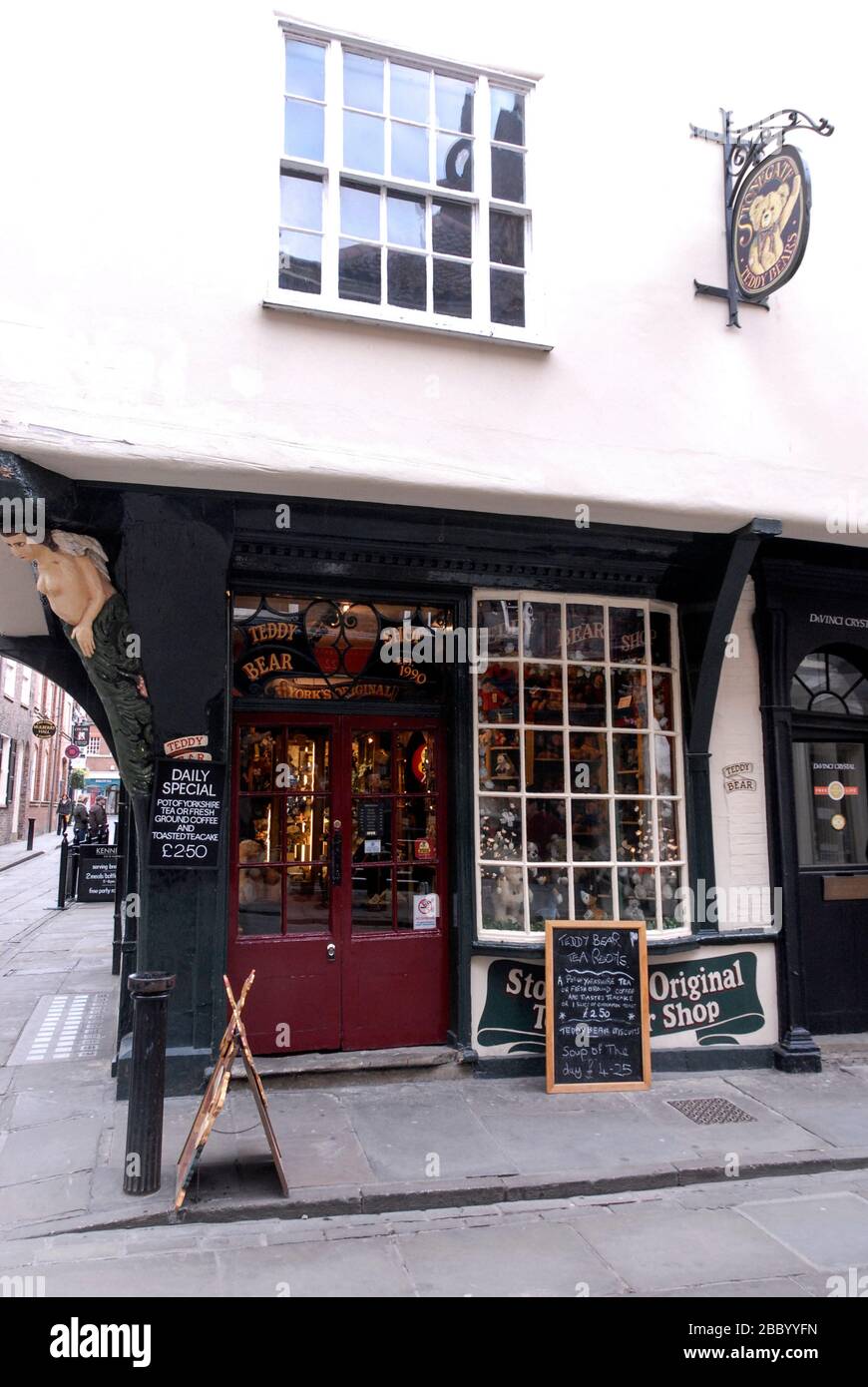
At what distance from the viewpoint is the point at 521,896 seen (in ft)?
22.1

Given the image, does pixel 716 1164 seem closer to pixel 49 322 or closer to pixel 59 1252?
pixel 59 1252

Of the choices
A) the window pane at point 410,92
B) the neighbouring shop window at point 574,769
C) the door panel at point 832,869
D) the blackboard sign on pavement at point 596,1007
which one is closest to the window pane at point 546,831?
the neighbouring shop window at point 574,769

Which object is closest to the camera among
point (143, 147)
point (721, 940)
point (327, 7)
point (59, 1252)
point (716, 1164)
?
point (59, 1252)

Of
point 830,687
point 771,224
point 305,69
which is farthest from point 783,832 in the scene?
point 305,69

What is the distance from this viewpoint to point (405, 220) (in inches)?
241

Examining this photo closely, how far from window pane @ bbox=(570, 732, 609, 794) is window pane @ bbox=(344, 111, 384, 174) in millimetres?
4077

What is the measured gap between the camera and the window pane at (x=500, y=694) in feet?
22.5

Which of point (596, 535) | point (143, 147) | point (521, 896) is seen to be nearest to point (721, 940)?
point (521, 896)

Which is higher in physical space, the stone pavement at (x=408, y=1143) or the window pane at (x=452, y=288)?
the window pane at (x=452, y=288)

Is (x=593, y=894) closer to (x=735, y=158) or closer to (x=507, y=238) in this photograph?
(x=507, y=238)

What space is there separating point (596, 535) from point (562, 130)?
2709 millimetres

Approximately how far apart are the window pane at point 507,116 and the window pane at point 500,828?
452 cm

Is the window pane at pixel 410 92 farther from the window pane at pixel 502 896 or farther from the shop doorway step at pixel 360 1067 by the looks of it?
the shop doorway step at pixel 360 1067

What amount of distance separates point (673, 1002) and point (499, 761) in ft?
7.05
